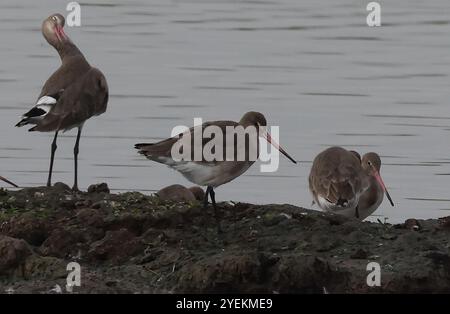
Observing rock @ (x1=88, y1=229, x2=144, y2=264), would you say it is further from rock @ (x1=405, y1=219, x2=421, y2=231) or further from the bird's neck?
the bird's neck

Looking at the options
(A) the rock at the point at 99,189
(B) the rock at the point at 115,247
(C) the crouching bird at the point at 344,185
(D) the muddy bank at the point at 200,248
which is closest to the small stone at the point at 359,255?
(D) the muddy bank at the point at 200,248

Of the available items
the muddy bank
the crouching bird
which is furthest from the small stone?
the crouching bird

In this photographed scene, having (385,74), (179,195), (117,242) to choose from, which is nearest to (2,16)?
(385,74)

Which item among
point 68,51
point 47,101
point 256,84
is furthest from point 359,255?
point 256,84

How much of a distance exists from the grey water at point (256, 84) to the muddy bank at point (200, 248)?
11.6 feet

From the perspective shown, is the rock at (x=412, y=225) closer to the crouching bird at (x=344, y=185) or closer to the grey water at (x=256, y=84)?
the crouching bird at (x=344, y=185)

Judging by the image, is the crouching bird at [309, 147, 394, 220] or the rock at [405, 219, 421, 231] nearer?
the rock at [405, 219, 421, 231]

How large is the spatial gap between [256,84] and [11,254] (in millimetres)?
10843

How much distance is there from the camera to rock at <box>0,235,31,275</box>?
34.6ft

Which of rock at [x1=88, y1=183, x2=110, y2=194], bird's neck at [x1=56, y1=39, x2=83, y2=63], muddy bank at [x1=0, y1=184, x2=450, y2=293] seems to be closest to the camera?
muddy bank at [x1=0, y1=184, x2=450, y2=293]

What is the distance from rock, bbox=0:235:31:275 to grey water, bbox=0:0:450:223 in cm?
515

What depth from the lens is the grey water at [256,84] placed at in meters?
16.7
